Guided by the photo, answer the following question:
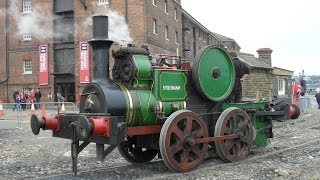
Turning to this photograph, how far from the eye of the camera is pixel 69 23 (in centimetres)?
3098

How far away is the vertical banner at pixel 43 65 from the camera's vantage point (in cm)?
3119

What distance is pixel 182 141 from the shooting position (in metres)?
7.66

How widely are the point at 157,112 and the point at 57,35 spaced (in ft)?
83.8

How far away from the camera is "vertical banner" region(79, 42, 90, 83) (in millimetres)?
29516

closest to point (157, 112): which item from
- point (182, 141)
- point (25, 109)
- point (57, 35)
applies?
point (182, 141)

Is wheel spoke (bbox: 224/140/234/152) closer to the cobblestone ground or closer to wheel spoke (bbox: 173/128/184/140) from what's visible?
the cobblestone ground

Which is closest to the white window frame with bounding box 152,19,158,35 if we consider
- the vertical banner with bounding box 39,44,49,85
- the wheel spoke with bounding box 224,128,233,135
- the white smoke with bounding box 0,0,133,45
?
the white smoke with bounding box 0,0,133,45

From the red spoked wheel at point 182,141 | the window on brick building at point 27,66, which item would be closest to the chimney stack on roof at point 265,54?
the red spoked wheel at point 182,141

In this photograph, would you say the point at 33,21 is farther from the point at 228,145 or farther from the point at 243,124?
the point at 228,145

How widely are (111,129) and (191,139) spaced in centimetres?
152

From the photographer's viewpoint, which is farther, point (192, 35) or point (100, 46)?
point (192, 35)

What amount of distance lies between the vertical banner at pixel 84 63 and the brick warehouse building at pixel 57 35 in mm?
427

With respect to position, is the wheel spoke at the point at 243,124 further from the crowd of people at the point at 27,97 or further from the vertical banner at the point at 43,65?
the vertical banner at the point at 43,65

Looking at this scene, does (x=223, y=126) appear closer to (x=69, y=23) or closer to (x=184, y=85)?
(x=184, y=85)
